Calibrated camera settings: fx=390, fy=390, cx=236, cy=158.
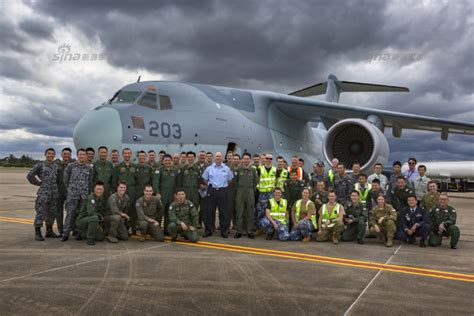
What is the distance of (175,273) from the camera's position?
4.54 meters

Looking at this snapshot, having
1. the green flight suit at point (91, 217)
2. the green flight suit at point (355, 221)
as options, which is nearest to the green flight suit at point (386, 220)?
the green flight suit at point (355, 221)

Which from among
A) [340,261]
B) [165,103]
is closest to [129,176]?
[165,103]

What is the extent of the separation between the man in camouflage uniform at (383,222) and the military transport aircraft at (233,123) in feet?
15.5

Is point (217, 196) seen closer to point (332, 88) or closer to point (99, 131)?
point (99, 131)

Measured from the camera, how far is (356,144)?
12812 mm

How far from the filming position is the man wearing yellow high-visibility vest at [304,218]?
723 cm

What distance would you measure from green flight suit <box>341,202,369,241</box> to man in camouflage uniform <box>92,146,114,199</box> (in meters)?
4.58

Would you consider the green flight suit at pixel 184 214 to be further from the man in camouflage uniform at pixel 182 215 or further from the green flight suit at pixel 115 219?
the green flight suit at pixel 115 219

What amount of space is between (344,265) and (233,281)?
1.73 meters

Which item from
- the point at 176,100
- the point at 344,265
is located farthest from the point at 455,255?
the point at 176,100

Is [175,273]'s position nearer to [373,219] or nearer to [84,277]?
[84,277]

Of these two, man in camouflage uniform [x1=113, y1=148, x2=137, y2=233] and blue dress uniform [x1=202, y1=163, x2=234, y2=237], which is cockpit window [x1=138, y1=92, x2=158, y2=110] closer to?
man in camouflage uniform [x1=113, y1=148, x2=137, y2=233]

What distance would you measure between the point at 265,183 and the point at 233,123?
3786mm

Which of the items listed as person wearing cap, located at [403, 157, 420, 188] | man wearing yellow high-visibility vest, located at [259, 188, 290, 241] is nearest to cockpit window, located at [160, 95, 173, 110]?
man wearing yellow high-visibility vest, located at [259, 188, 290, 241]
